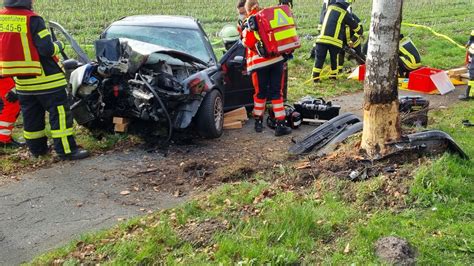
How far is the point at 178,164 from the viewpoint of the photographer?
234 inches

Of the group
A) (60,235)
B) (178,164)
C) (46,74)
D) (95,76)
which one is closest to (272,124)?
(178,164)

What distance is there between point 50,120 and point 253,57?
280 cm

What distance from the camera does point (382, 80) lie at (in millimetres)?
4844

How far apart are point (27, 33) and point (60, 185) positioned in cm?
170

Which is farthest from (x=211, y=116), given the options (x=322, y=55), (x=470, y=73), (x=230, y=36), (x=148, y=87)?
(x=470, y=73)

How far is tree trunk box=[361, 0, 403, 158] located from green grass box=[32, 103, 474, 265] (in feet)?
1.66

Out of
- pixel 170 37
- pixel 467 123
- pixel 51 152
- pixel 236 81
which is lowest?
pixel 467 123

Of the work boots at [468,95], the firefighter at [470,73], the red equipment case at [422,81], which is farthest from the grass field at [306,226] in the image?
the red equipment case at [422,81]

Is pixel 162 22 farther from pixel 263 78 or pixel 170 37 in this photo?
pixel 263 78

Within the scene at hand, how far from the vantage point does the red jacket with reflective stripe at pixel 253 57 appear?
692cm

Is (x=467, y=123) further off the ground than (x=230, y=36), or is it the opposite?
(x=230, y=36)

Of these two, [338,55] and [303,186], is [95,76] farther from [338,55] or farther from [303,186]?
[338,55]

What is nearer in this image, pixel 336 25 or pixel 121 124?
pixel 121 124

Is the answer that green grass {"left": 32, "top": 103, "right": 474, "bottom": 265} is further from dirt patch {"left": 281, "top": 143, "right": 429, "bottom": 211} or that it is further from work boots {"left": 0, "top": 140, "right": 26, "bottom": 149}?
work boots {"left": 0, "top": 140, "right": 26, "bottom": 149}
